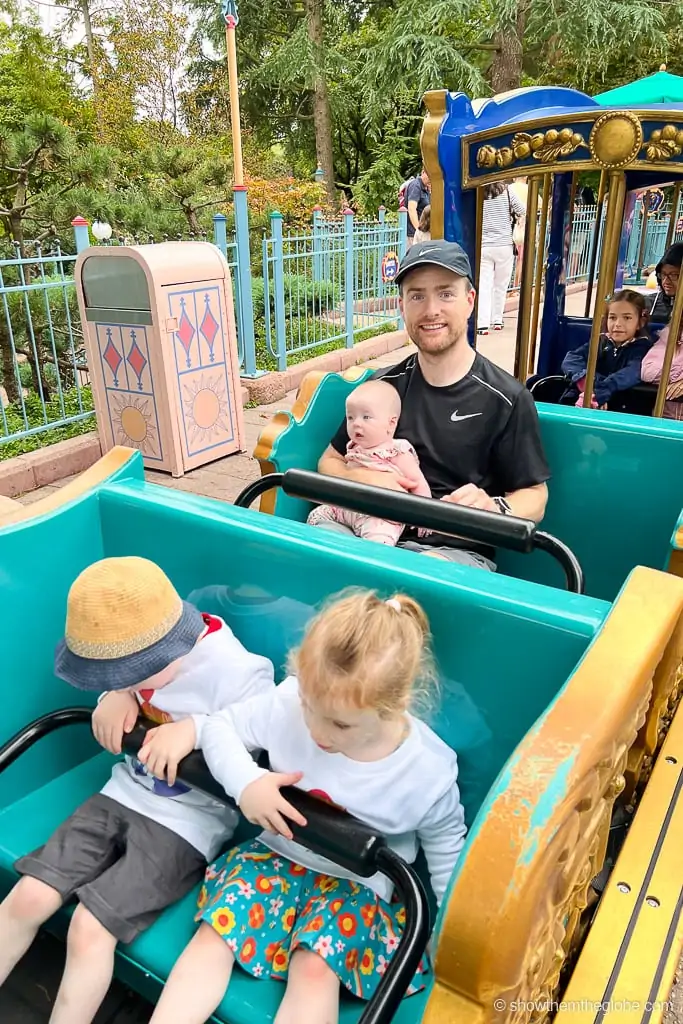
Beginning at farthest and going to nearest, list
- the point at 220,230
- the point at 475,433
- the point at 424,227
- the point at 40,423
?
1. the point at 424,227
2. the point at 220,230
3. the point at 40,423
4. the point at 475,433

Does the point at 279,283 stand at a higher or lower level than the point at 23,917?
higher

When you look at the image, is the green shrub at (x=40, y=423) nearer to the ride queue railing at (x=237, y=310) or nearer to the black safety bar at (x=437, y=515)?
the ride queue railing at (x=237, y=310)

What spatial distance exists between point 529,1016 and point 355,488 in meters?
0.96

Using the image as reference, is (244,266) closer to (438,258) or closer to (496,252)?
(496,252)

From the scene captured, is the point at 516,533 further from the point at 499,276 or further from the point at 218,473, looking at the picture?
the point at 499,276

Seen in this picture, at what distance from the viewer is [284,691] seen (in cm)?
129

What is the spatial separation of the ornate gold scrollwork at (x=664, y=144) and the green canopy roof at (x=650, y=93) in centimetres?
166

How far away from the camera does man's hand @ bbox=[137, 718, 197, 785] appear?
1234 mm

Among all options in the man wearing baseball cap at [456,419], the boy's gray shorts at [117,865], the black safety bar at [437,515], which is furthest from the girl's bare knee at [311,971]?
the man wearing baseball cap at [456,419]

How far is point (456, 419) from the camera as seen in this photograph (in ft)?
6.65

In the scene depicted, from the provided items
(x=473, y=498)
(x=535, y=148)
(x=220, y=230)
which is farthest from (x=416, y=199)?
(x=473, y=498)

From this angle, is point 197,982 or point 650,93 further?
point 650,93

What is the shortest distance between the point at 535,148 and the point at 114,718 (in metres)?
2.27

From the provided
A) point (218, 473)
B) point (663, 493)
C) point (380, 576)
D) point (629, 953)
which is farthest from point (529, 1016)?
point (218, 473)
